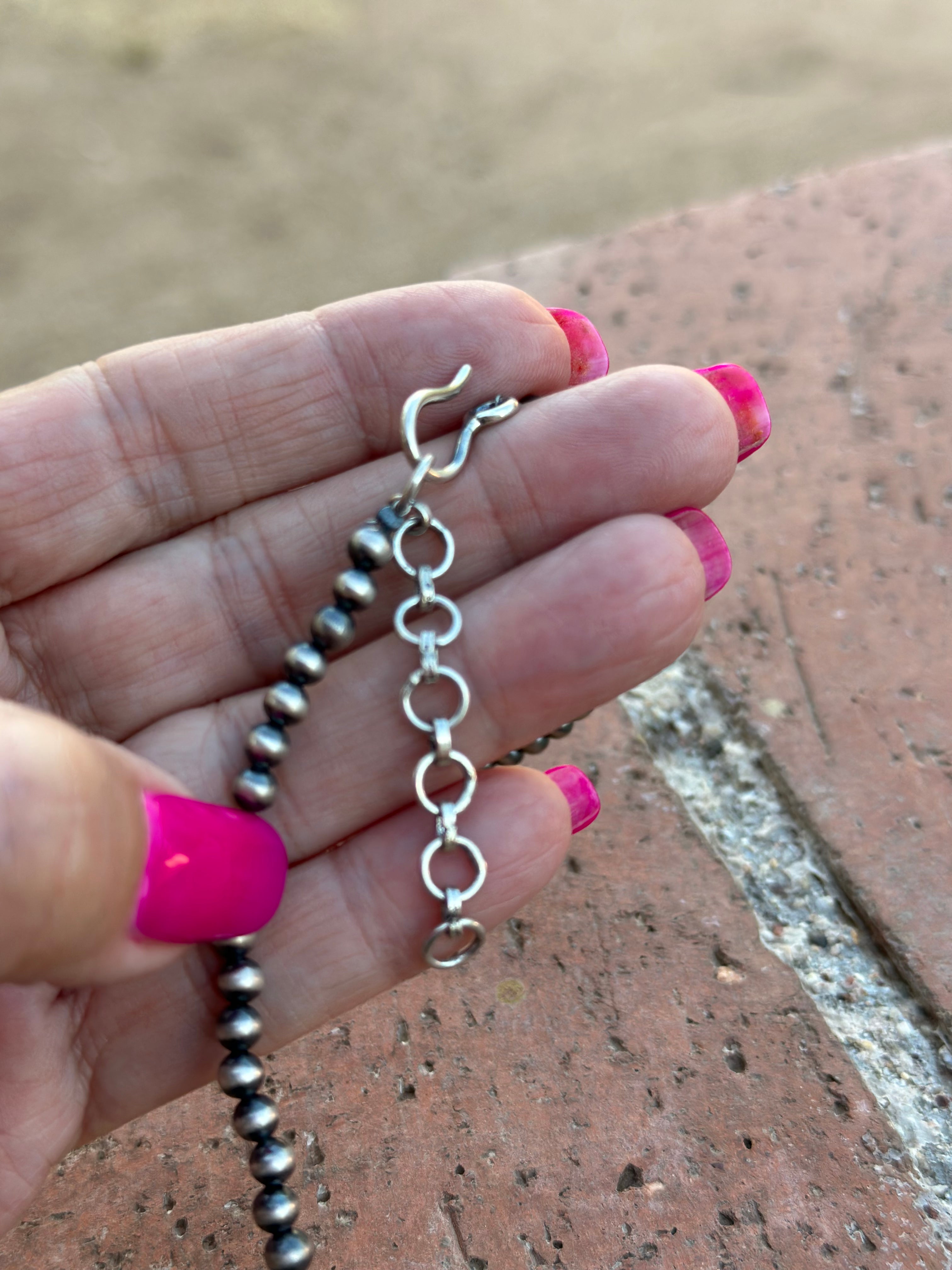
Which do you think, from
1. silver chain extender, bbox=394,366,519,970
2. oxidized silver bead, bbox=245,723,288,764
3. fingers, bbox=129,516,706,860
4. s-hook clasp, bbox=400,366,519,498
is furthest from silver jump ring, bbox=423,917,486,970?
s-hook clasp, bbox=400,366,519,498

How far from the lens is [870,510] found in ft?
5.31

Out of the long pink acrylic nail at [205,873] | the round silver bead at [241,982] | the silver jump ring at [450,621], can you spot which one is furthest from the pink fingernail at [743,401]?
the round silver bead at [241,982]

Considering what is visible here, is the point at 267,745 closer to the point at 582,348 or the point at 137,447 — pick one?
the point at 137,447

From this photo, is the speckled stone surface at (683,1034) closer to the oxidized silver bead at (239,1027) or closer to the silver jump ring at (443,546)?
the oxidized silver bead at (239,1027)

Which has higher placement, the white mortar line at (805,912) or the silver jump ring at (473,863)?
the silver jump ring at (473,863)

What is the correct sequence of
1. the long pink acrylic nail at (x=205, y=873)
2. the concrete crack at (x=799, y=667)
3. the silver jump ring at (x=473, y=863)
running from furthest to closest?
the concrete crack at (x=799, y=667) < the silver jump ring at (x=473, y=863) < the long pink acrylic nail at (x=205, y=873)

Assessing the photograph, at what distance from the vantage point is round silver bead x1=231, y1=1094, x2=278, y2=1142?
1.15 metres

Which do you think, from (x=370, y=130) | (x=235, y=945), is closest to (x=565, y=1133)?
(x=235, y=945)

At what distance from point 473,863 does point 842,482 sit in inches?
33.5

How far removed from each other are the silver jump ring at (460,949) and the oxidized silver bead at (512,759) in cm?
26

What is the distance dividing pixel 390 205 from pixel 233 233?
1.21 ft

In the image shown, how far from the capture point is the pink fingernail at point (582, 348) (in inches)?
56.9

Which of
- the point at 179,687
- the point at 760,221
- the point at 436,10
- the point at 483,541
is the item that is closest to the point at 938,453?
the point at 760,221

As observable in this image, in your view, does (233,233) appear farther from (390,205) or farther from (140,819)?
(140,819)
